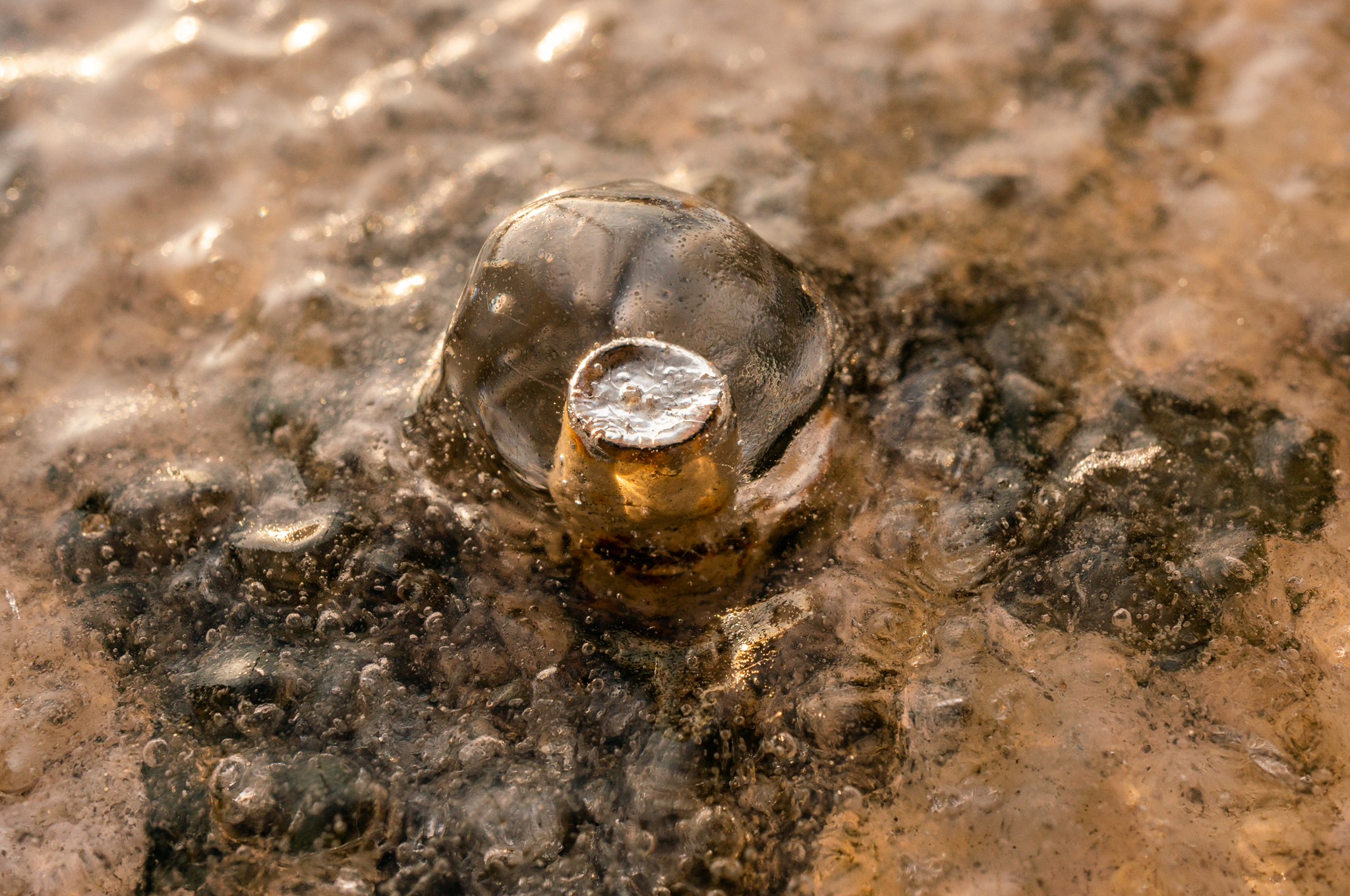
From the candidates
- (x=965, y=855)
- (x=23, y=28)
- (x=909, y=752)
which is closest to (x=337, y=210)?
(x=23, y=28)

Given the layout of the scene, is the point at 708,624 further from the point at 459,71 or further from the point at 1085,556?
the point at 459,71

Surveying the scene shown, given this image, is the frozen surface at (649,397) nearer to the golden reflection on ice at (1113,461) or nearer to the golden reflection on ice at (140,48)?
the golden reflection on ice at (1113,461)

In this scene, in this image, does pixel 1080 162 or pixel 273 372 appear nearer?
pixel 273 372

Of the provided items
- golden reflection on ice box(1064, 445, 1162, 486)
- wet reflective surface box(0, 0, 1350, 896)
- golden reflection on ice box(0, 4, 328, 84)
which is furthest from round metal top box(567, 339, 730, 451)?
golden reflection on ice box(0, 4, 328, 84)

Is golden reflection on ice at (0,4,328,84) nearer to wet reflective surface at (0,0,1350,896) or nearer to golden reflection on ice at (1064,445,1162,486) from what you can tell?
wet reflective surface at (0,0,1350,896)

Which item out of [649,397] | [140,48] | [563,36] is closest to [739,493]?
[649,397]

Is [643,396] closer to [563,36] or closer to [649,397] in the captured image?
[649,397]
